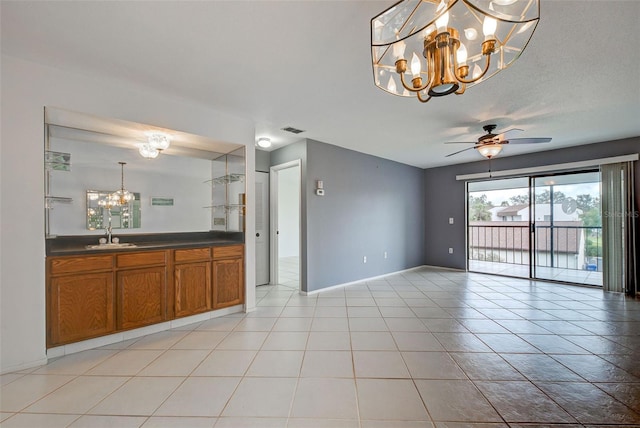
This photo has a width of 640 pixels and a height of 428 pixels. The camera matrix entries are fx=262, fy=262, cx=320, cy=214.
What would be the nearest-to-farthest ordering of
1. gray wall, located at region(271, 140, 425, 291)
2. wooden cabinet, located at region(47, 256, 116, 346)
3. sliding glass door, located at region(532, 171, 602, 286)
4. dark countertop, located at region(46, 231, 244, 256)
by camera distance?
wooden cabinet, located at region(47, 256, 116, 346) → dark countertop, located at region(46, 231, 244, 256) → gray wall, located at region(271, 140, 425, 291) → sliding glass door, located at region(532, 171, 602, 286)

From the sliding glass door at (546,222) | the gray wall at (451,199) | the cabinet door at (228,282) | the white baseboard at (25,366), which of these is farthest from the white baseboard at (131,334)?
the sliding glass door at (546,222)

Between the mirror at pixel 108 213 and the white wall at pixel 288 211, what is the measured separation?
5.09 m

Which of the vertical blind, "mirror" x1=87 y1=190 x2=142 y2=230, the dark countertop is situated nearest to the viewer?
the dark countertop

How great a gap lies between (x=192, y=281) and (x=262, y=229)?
1.95 metres

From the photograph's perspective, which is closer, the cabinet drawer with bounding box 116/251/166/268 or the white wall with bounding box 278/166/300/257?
the cabinet drawer with bounding box 116/251/166/268

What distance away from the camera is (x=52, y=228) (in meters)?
2.70

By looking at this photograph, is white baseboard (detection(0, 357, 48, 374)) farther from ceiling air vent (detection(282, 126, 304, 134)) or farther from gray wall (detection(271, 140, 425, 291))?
ceiling air vent (detection(282, 126, 304, 134))

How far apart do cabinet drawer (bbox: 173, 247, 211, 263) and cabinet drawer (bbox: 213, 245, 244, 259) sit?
94 mm

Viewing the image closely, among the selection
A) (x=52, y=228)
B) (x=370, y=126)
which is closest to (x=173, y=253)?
(x=52, y=228)

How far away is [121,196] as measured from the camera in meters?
3.13

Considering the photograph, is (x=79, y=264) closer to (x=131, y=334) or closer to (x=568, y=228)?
(x=131, y=334)

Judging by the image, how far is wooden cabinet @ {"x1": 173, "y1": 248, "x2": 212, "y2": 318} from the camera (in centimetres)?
298

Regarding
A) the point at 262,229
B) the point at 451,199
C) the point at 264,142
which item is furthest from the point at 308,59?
the point at 451,199

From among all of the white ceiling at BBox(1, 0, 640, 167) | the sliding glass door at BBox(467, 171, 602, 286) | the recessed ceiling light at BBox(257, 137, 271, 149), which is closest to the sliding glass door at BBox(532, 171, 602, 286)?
the sliding glass door at BBox(467, 171, 602, 286)
